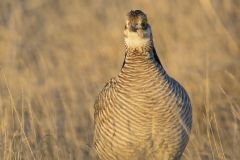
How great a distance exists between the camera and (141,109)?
20.0 feet

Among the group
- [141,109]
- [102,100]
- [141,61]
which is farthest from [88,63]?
[141,109]

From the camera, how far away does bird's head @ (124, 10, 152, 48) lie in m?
6.26

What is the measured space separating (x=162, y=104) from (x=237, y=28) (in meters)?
3.56

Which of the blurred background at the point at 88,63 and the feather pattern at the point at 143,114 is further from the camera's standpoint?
the blurred background at the point at 88,63

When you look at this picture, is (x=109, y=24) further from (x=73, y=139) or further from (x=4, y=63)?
(x=73, y=139)

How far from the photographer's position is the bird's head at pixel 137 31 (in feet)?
20.5

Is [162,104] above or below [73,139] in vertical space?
above

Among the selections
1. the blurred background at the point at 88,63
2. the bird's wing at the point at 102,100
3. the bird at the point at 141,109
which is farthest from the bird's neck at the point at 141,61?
the blurred background at the point at 88,63

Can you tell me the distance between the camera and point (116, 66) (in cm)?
992

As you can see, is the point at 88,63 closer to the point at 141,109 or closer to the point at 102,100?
the point at 102,100

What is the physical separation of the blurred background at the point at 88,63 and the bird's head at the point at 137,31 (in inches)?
39.1

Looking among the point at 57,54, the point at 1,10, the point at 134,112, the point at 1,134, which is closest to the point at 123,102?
the point at 134,112

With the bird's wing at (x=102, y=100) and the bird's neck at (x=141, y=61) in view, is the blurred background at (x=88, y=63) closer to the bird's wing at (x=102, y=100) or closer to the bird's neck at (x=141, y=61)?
the bird's wing at (x=102, y=100)

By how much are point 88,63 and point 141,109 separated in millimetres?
4001
